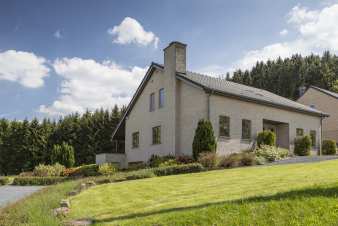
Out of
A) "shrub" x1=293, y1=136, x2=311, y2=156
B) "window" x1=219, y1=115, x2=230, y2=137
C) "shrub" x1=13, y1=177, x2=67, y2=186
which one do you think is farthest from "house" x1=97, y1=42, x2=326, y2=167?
"shrub" x1=13, y1=177, x2=67, y2=186

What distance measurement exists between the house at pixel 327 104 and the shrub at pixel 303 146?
10248mm

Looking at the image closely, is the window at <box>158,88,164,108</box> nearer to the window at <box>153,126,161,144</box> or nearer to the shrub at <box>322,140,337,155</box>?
the window at <box>153,126,161,144</box>

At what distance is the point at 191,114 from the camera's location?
24859 mm

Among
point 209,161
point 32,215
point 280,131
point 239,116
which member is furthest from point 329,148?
point 32,215

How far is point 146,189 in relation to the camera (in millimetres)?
12320

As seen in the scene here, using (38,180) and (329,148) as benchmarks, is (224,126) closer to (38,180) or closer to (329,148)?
(329,148)

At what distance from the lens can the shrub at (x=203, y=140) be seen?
22.0 meters

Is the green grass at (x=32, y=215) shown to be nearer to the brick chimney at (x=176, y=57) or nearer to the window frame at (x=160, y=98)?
the brick chimney at (x=176, y=57)

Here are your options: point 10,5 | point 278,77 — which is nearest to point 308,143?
point 10,5

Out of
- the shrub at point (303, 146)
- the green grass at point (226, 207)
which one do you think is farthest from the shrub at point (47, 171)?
the green grass at point (226, 207)

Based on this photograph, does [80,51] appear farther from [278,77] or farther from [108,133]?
[278,77]

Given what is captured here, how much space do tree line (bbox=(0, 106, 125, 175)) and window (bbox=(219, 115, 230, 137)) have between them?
2087 cm

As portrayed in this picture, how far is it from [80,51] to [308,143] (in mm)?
17692

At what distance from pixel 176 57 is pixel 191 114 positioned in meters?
4.15
